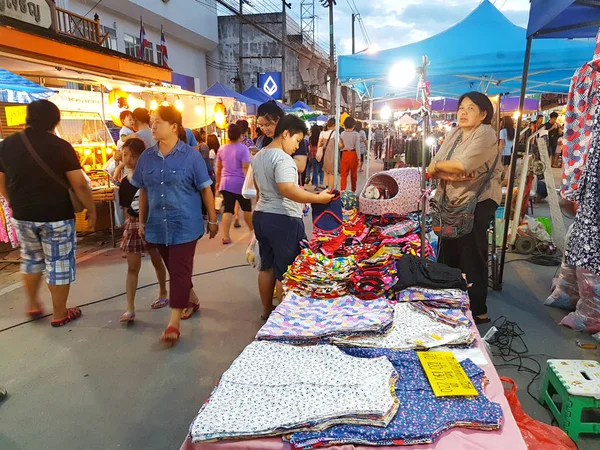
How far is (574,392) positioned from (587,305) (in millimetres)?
1600

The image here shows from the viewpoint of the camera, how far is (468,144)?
339 cm

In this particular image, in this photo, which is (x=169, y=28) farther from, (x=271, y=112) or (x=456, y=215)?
(x=456, y=215)

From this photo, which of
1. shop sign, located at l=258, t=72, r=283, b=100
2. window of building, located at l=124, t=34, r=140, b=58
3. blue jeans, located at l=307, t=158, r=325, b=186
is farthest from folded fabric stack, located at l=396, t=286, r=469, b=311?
shop sign, located at l=258, t=72, r=283, b=100

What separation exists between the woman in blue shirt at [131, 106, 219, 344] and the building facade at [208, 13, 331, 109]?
1889 cm

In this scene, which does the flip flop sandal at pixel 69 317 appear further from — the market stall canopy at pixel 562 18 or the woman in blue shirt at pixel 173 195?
the market stall canopy at pixel 562 18

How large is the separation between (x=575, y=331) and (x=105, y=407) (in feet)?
12.7

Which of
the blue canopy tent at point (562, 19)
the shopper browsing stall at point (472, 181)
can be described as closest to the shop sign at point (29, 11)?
the shopper browsing stall at point (472, 181)

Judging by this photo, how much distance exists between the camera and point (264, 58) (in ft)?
95.7

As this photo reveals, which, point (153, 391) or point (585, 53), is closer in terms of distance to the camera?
point (153, 391)

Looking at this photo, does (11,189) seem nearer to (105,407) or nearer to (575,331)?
(105,407)

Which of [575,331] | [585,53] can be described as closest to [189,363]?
[575,331]

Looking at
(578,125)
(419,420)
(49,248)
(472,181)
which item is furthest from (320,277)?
(49,248)

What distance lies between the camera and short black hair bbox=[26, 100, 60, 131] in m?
3.36

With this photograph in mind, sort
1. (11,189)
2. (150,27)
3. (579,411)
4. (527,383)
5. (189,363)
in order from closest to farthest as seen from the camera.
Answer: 1. (579,411)
2. (527,383)
3. (189,363)
4. (11,189)
5. (150,27)
